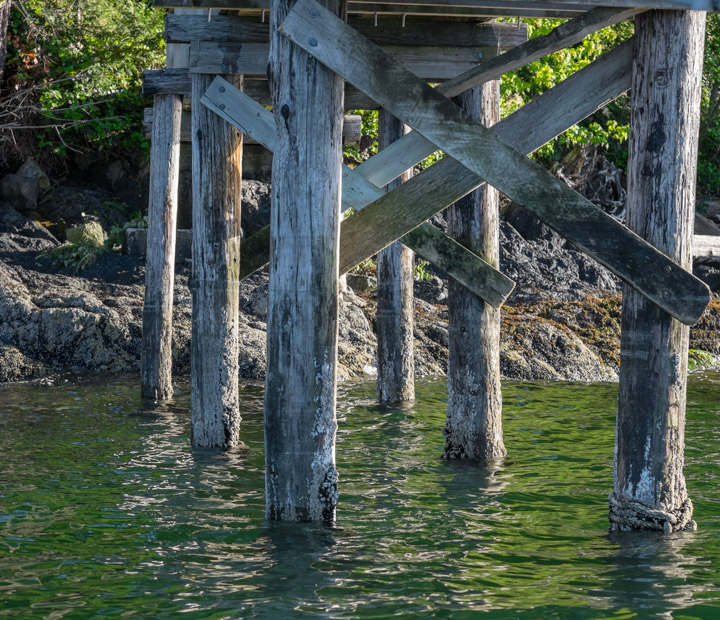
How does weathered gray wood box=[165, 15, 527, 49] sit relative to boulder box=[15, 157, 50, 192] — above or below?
below

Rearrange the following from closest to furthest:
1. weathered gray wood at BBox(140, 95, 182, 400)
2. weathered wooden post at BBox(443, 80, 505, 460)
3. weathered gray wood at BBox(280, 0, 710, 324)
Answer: weathered gray wood at BBox(280, 0, 710, 324) < weathered wooden post at BBox(443, 80, 505, 460) < weathered gray wood at BBox(140, 95, 182, 400)

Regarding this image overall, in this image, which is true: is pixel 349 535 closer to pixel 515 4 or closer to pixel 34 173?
pixel 515 4

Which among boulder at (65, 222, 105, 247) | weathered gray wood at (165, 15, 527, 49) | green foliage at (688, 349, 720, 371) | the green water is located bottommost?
the green water

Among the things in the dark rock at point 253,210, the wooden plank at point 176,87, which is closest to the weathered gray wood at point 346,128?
the wooden plank at point 176,87

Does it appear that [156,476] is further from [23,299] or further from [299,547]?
[23,299]

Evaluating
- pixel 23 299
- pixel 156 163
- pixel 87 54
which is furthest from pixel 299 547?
pixel 87 54

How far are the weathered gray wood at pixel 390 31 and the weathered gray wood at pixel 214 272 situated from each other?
36 centimetres

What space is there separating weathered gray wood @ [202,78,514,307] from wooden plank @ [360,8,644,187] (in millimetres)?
164

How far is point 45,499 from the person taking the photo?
6.01 m

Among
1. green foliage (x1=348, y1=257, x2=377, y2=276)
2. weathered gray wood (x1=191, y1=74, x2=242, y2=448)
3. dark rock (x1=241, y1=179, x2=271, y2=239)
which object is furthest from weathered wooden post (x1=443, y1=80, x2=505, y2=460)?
dark rock (x1=241, y1=179, x2=271, y2=239)

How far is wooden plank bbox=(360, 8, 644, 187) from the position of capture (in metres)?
5.03

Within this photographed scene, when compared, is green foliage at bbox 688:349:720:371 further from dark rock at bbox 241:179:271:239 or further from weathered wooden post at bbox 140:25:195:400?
weathered wooden post at bbox 140:25:195:400

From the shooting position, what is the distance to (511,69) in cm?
559

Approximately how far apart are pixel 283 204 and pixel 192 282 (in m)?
2.90
